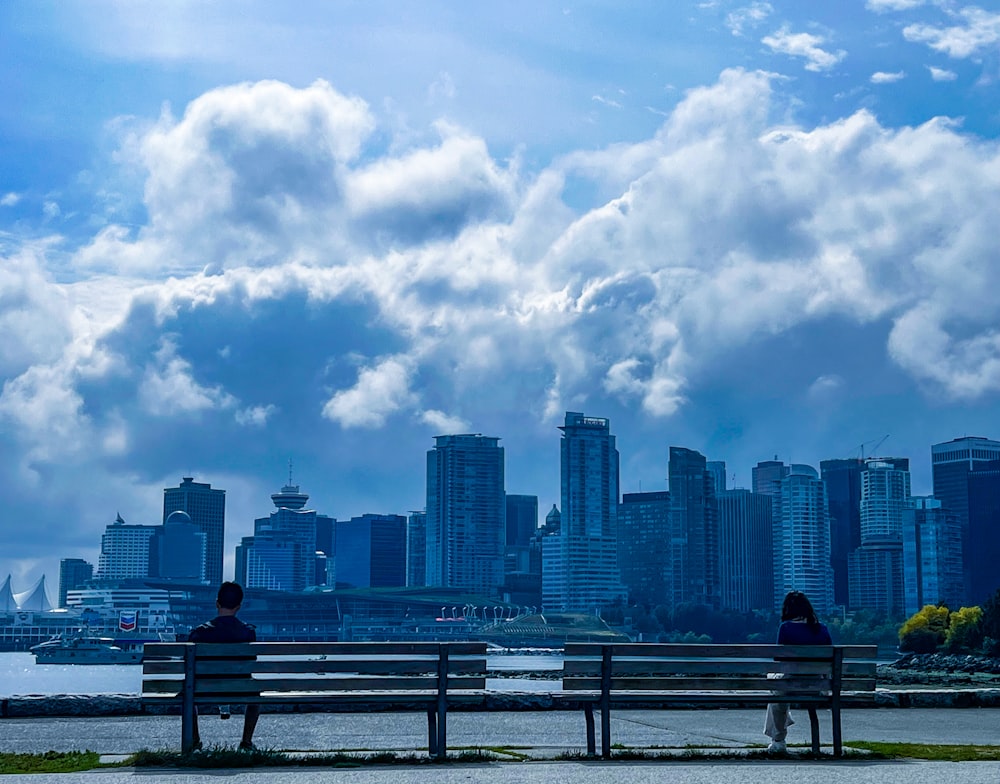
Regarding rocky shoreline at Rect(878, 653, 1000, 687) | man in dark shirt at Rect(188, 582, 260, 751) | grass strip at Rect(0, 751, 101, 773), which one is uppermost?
man in dark shirt at Rect(188, 582, 260, 751)

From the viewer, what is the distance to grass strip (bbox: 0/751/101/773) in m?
11.2

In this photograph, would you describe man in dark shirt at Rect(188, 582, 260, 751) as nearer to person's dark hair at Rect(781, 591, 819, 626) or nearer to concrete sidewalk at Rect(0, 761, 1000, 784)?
concrete sidewalk at Rect(0, 761, 1000, 784)

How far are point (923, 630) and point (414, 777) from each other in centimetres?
16079

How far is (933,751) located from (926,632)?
156500 mm

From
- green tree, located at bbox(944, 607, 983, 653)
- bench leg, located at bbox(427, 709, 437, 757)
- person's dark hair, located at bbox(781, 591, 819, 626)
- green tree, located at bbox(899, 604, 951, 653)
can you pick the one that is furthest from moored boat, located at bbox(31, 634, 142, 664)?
bench leg, located at bbox(427, 709, 437, 757)

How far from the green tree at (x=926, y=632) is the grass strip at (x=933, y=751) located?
153001 millimetres

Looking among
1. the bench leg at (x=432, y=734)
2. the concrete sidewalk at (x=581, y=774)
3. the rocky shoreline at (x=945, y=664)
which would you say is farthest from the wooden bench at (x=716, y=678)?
the rocky shoreline at (x=945, y=664)

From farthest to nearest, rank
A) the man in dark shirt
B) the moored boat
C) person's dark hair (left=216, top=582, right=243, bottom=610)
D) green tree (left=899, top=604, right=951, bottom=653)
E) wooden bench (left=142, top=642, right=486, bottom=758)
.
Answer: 1. green tree (left=899, top=604, right=951, bottom=653)
2. the moored boat
3. person's dark hair (left=216, top=582, right=243, bottom=610)
4. the man in dark shirt
5. wooden bench (left=142, top=642, right=486, bottom=758)

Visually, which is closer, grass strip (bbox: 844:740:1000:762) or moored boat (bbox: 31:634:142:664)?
grass strip (bbox: 844:740:1000:762)

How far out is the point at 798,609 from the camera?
44.3 feet

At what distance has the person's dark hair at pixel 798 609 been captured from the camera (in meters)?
13.4

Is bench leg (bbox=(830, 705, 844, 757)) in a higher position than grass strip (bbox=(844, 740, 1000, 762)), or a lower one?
higher

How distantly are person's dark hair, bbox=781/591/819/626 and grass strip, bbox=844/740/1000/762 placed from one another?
3.88 feet

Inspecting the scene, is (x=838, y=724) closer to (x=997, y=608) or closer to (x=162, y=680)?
(x=162, y=680)
